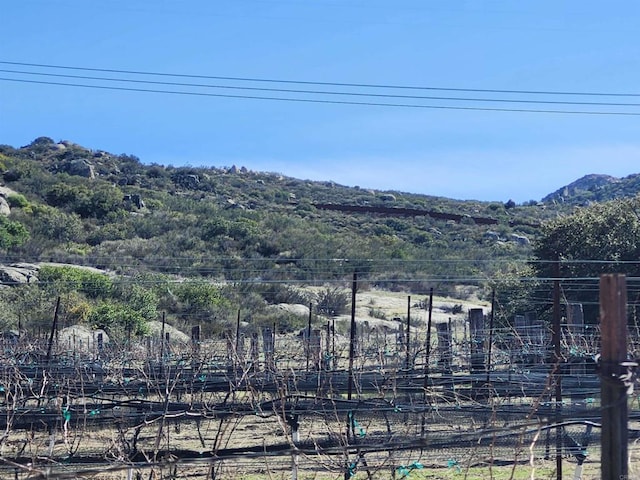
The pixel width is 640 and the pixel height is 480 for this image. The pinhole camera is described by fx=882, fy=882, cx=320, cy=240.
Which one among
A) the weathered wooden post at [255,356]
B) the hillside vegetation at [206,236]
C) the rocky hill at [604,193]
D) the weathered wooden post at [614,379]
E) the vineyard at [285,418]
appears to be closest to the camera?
the weathered wooden post at [614,379]

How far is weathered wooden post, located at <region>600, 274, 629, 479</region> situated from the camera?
362 centimetres

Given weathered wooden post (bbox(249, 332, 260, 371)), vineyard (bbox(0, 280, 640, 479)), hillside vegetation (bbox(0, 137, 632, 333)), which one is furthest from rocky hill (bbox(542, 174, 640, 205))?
vineyard (bbox(0, 280, 640, 479))

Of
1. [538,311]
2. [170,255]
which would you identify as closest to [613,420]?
[538,311]

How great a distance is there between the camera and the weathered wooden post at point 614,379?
3.62 m

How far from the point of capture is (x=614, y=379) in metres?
3.64

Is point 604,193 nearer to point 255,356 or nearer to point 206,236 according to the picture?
point 206,236

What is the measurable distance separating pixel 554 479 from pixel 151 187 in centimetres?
4372

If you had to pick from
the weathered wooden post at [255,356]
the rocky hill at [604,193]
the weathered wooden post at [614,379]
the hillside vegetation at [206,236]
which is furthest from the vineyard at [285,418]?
the rocky hill at [604,193]

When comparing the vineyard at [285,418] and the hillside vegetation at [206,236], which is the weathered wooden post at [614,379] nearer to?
the vineyard at [285,418]

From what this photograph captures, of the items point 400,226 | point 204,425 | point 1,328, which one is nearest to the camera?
point 204,425

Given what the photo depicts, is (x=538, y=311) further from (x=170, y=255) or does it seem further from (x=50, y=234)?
(x=50, y=234)

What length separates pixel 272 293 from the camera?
1163 inches

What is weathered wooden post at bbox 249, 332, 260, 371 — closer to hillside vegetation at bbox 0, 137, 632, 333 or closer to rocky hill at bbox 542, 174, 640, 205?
hillside vegetation at bbox 0, 137, 632, 333

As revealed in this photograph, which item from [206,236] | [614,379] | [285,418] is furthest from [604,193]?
[614,379]
